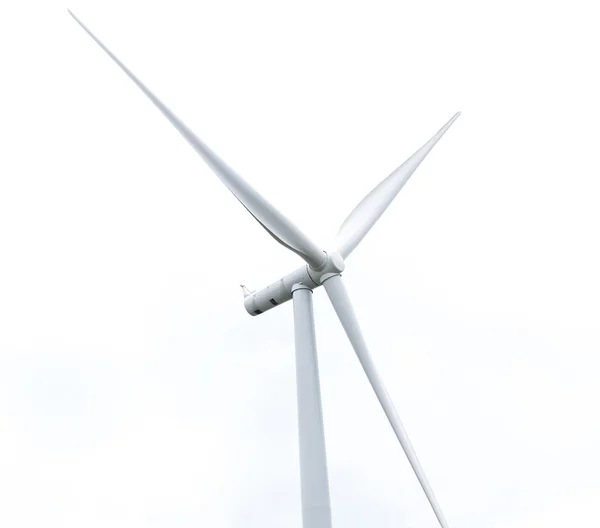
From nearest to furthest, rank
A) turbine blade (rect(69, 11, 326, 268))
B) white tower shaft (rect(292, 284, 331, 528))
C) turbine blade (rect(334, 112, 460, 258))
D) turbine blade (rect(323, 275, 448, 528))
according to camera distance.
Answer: white tower shaft (rect(292, 284, 331, 528))
turbine blade (rect(69, 11, 326, 268))
turbine blade (rect(323, 275, 448, 528))
turbine blade (rect(334, 112, 460, 258))

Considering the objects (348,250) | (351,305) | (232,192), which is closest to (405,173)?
(348,250)

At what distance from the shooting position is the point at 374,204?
19391 mm

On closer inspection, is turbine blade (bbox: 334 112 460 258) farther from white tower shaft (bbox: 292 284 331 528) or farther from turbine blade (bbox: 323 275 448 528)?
white tower shaft (bbox: 292 284 331 528)

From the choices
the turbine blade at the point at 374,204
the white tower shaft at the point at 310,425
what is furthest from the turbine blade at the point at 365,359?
the turbine blade at the point at 374,204

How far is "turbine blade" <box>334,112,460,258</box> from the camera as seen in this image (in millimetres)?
18297

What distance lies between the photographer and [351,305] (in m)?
16.9

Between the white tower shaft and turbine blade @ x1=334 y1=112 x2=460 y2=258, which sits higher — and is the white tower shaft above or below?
below

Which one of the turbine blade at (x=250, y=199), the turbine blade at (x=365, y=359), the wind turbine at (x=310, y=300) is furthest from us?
the turbine blade at (x=365, y=359)

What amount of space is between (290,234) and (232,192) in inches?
68.4

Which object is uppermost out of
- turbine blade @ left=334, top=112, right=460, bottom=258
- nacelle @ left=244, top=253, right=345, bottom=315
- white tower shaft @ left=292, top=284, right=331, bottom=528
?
turbine blade @ left=334, top=112, right=460, bottom=258

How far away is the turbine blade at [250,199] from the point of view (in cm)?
1546

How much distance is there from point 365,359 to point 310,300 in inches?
82.5

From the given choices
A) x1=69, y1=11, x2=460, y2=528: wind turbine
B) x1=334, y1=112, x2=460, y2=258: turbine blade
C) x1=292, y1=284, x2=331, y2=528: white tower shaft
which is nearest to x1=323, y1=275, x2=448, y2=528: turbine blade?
x1=69, y1=11, x2=460, y2=528: wind turbine

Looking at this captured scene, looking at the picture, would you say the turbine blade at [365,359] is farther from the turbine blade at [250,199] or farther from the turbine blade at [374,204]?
the turbine blade at [374,204]
